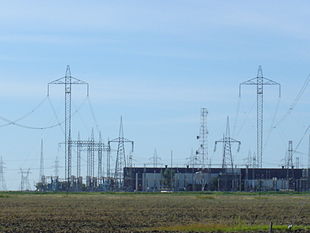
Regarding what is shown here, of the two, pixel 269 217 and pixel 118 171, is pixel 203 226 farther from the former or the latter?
pixel 118 171

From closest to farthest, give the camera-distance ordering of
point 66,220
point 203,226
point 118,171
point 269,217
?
point 203,226 < point 66,220 < point 269,217 < point 118,171

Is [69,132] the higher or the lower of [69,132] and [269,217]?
the higher

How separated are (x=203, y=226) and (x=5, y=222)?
12.1 m

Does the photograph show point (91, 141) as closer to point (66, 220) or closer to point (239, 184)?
point (239, 184)

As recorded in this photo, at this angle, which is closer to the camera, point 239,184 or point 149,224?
point 149,224

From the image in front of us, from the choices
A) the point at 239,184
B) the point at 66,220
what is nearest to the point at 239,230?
the point at 66,220

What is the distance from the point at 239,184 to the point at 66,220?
149 metres

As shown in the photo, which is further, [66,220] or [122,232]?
[66,220]

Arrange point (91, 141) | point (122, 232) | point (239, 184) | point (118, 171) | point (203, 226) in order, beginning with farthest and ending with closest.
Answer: point (239, 184) → point (118, 171) → point (91, 141) → point (203, 226) → point (122, 232)

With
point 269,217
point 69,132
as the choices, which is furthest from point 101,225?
point 69,132

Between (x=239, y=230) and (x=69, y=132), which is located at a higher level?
(x=69, y=132)

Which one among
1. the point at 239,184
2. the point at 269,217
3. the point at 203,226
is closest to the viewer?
the point at 203,226

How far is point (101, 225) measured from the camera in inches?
1838

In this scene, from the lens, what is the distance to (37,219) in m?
52.6
